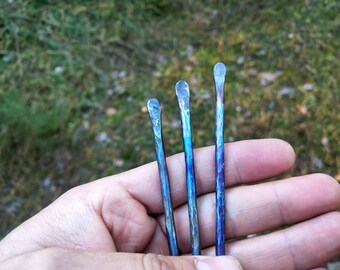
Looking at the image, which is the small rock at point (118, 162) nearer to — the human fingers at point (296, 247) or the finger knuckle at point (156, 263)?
the human fingers at point (296, 247)

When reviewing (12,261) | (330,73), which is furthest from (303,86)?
(12,261)

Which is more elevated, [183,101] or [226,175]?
[183,101]

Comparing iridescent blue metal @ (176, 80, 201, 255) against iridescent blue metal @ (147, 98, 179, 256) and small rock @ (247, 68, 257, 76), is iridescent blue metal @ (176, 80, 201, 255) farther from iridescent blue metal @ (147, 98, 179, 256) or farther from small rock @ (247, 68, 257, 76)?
small rock @ (247, 68, 257, 76)

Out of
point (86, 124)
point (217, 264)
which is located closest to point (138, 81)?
point (86, 124)

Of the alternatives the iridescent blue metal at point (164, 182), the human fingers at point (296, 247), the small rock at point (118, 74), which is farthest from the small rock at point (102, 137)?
the human fingers at point (296, 247)

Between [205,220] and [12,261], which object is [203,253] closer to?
[205,220]

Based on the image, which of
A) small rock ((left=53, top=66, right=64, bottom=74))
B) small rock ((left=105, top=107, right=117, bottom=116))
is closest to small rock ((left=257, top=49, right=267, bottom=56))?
small rock ((left=105, top=107, right=117, bottom=116))

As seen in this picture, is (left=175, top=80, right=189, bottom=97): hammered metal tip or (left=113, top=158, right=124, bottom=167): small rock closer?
(left=175, top=80, right=189, bottom=97): hammered metal tip
